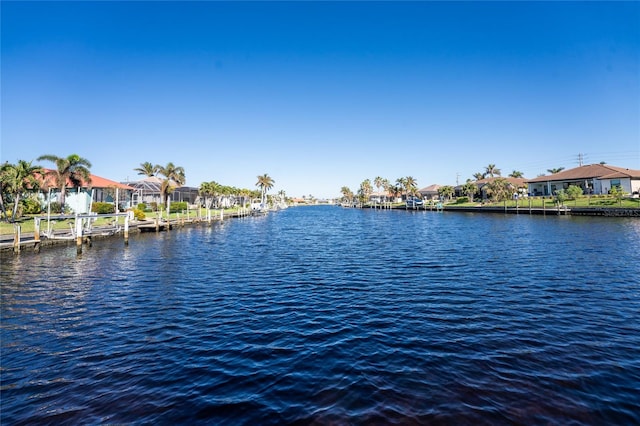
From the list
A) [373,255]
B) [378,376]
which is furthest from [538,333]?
[373,255]

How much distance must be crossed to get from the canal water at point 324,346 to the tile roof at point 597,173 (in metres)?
72.9

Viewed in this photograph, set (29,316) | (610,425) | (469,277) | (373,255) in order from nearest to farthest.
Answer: (610,425) < (29,316) < (469,277) < (373,255)

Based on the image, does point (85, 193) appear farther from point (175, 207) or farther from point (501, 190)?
point (501, 190)

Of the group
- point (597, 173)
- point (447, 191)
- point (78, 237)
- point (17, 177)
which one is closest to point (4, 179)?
point (17, 177)

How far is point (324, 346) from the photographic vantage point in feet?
33.7

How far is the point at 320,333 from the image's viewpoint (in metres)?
11.3

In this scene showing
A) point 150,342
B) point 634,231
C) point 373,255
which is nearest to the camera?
point 150,342

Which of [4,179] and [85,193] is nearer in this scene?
[4,179]

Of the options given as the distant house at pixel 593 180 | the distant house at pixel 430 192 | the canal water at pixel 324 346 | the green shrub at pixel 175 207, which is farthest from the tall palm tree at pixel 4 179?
the distant house at pixel 430 192

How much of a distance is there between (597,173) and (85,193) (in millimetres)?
112654

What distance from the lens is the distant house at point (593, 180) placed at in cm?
7306

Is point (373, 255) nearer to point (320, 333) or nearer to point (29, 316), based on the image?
point (320, 333)

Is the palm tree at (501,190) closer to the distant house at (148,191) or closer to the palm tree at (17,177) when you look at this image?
the distant house at (148,191)

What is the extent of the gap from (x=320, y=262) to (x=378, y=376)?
17.0 metres
